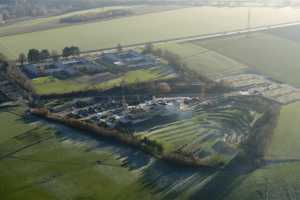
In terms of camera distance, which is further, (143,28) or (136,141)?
(143,28)

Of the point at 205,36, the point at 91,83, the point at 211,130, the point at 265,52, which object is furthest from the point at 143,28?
the point at 211,130

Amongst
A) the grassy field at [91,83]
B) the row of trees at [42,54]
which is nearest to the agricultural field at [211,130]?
the grassy field at [91,83]

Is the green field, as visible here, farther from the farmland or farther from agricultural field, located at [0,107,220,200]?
the farmland

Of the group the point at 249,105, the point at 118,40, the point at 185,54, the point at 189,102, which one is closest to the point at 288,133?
the point at 249,105

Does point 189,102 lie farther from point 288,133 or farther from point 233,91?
point 288,133

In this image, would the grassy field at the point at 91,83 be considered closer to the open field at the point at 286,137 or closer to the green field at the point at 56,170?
the green field at the point at 56,170

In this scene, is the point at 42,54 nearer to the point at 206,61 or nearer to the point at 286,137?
the point at 206,61
